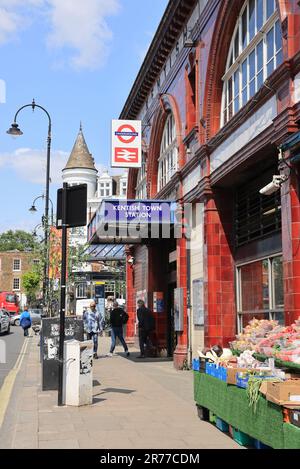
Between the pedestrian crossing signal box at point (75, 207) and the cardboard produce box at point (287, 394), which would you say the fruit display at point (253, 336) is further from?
the pedestrian crossing signal box at point (75, 207)

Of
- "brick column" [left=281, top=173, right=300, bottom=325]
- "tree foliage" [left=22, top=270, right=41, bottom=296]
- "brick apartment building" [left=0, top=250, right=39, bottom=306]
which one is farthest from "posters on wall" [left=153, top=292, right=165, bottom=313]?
"brick apartment building" [left=0, top=250, right=39, bottom=306]

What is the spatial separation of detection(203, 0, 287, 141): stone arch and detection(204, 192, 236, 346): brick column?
71.6 inches

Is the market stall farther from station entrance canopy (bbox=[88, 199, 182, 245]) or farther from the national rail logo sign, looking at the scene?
the national rail logo sign

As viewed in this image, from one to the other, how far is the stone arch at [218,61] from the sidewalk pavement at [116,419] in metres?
6.27

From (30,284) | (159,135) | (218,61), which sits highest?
(159,135)

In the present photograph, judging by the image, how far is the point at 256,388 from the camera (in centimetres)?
568

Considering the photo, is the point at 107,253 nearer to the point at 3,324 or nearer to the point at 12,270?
the point at 3,324

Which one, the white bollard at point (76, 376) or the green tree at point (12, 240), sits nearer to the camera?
the white bollard at point (76, 376)

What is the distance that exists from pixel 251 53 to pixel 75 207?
17.1 ft

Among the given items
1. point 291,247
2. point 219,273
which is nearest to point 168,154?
point 219,273

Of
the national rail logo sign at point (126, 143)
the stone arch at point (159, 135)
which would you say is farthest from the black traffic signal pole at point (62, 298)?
the national rail logo sign at point (126, 143)

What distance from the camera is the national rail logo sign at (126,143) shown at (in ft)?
61.8

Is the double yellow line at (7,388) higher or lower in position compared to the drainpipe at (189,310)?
lower

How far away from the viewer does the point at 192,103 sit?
15.7m
